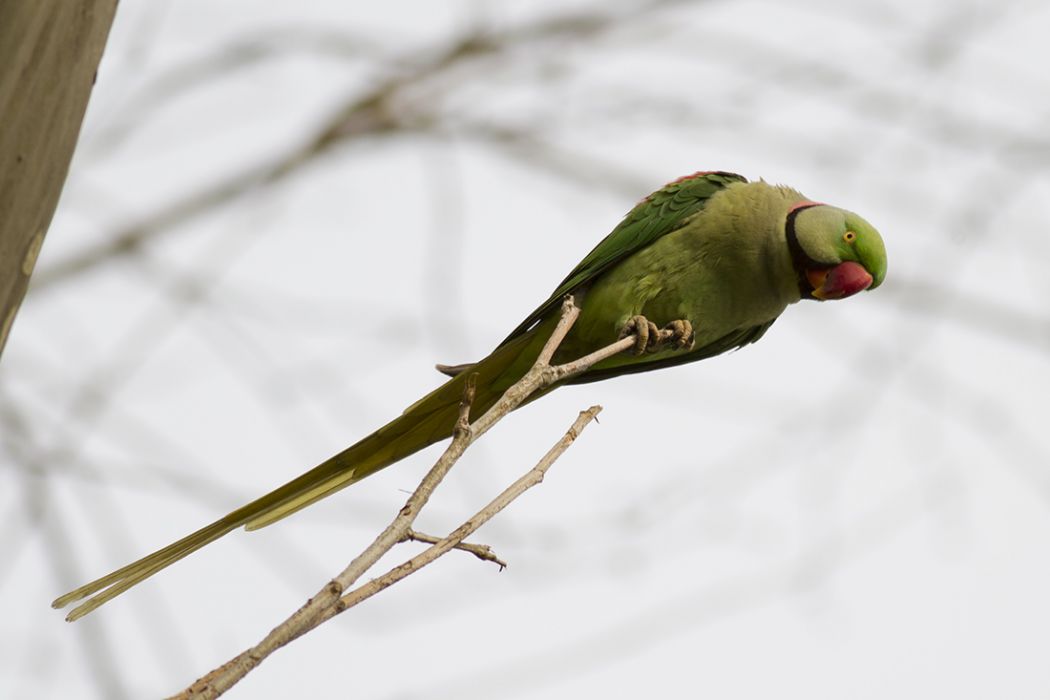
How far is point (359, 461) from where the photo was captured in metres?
2.37

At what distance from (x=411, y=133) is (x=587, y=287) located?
7.07 feet

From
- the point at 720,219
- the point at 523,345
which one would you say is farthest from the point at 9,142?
the point at 720,219

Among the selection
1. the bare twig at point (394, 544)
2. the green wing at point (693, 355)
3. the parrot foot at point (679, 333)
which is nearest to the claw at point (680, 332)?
the parrot foot at point (679, 333)

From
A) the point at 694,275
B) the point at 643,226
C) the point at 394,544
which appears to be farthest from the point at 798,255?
the point at 394,544

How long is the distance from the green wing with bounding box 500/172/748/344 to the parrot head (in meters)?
0.26

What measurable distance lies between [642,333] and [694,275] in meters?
0.26

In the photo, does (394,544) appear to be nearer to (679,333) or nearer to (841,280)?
(679,333)

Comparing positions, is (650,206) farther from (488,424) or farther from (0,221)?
(0,221)

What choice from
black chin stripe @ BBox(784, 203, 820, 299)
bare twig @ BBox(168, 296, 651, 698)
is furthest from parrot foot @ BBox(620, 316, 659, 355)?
bare twig @ BBox(168, 296, 651, 698)

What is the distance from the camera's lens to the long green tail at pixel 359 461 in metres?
1.72

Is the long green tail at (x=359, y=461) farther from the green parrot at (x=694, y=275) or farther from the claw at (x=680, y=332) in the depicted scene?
the claw at (x=680, y=332)

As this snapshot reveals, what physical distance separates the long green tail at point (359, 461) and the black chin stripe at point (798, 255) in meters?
0.69

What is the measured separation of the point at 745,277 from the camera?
2.78 metres

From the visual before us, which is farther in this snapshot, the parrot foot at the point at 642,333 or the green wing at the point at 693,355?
the green wing at the point at 693,355
